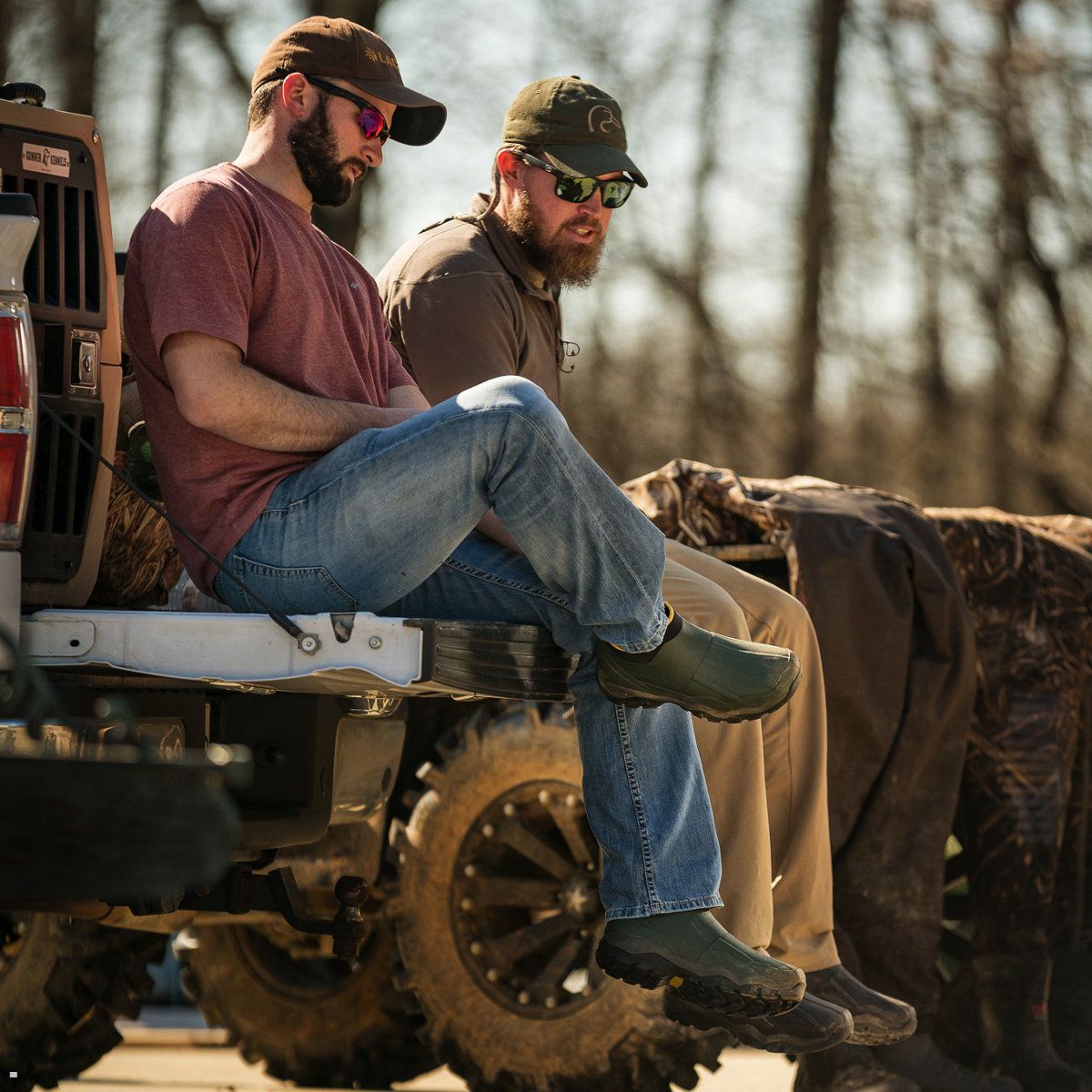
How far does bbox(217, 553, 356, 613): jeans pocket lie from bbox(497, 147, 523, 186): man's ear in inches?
69.9

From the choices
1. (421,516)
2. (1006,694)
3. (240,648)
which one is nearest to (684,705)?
(421,516)

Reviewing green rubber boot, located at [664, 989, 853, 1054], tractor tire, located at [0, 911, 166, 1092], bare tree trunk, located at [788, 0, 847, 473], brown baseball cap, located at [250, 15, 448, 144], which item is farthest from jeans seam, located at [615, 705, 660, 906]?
bare tree trunk, located at [788, 0, 847, 473]

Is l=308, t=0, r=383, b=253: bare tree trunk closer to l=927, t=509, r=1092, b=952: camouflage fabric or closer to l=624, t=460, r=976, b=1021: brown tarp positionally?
l=927, t=509, r=1092, b=952: camouflage fabric

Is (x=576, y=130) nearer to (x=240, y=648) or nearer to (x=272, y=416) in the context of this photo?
(x=272, y=416)

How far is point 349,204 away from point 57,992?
7.76m

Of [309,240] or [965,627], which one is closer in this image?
[309,240]

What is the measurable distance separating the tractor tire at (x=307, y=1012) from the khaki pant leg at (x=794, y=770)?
1449mm

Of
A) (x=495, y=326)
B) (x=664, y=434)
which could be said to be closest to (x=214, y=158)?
(x=664, y=434)

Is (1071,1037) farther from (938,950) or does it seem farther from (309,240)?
(309,240)

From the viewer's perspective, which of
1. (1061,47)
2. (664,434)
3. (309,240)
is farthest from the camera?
(664,434)

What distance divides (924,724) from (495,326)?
5.81 feet

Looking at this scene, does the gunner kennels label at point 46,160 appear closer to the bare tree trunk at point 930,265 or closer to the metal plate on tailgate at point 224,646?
the metal plate on tailgate at point 224,646

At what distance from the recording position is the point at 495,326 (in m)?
4.64

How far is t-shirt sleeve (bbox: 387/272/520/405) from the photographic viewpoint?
15.1 ft
